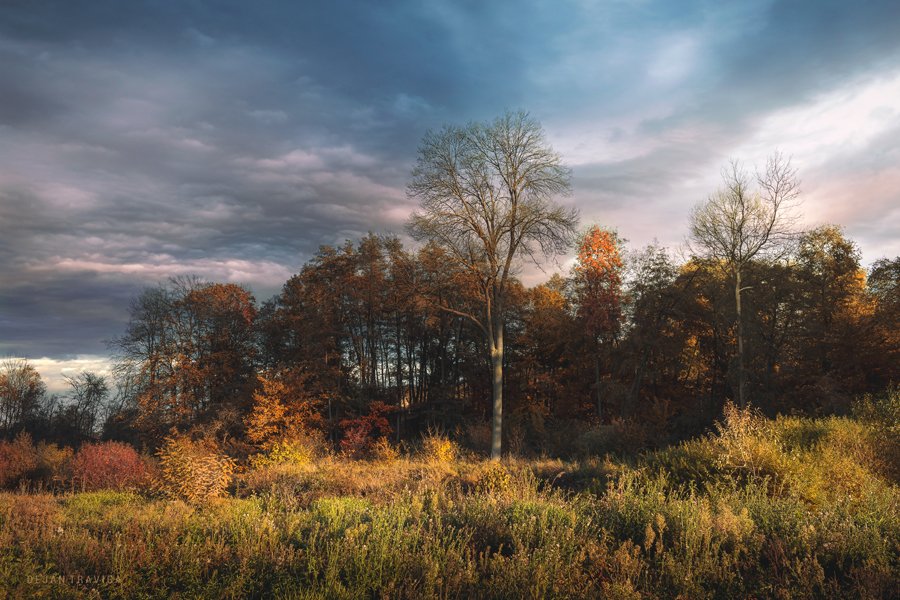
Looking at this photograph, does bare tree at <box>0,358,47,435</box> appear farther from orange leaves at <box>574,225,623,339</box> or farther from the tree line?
orange leaves at <box>574,225,623,339</box>

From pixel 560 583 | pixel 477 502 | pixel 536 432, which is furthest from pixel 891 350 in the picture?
pixel 560 583

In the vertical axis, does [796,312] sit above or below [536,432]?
above

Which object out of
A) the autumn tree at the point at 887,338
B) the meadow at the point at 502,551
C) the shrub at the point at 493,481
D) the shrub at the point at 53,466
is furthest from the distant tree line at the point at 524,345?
the meadow at the point at 502,551

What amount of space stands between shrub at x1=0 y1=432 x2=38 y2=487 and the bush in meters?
3.47

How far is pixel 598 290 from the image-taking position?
103 feet

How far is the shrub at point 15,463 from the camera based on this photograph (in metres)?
21.5

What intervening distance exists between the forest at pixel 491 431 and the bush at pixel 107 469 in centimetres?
12

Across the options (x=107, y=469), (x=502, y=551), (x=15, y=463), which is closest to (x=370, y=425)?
(x=107, y=469)

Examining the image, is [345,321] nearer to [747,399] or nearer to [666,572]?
[747,399]

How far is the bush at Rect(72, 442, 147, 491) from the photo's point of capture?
17.2 metres

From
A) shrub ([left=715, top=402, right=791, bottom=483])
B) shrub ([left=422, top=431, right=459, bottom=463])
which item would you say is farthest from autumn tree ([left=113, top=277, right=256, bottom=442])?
shrub ([left=715, top=402, right=791, bottom=483])

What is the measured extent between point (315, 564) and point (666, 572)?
12.6 ft

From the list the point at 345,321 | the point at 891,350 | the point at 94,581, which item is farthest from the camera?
the point at 345,321

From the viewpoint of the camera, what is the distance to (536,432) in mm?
26422
